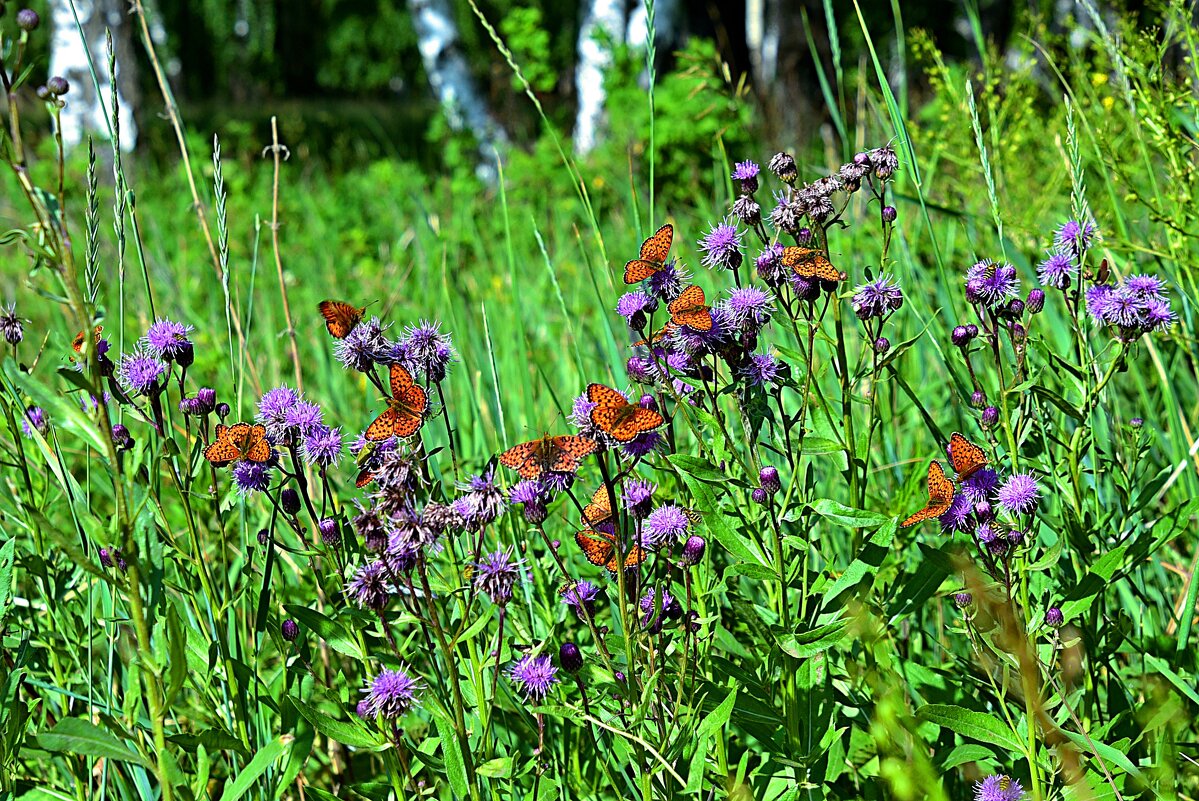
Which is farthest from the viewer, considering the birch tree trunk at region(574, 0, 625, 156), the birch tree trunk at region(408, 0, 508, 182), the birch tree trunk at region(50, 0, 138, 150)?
the birch tree trunk at region(408, 0, 508, 182)

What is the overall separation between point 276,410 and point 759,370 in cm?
56

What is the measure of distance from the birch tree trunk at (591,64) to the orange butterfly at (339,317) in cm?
634

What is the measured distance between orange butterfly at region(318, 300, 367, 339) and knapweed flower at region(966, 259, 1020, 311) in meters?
0.74

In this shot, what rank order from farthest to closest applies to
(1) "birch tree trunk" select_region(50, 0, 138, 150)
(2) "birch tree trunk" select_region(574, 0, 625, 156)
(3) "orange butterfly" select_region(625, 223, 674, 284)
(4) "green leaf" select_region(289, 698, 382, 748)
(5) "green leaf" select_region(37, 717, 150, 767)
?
(1) "birch tree trunk" select_region(50, 0, 138, 150) → (2) "birch tree trunk" select_region(574, 0, 625, 156) → (3) "orange butterfly" select_region(625, 223, 674, 284) → (4) "green leaf" select_region(289, 698, 382, 748) → (5) "green leaf" select_region(37, 717, 150, 767)

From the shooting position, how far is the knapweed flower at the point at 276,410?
121 centimetres

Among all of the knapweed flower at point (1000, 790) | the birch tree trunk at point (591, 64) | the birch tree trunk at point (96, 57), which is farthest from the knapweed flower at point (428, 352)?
the birch tree trunk at point (96, 57)

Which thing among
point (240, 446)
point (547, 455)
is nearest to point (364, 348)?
point (240, 446)

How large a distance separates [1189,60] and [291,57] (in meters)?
31.7

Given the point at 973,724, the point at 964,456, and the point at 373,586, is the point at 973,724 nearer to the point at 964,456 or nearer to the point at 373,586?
the point at 964,456

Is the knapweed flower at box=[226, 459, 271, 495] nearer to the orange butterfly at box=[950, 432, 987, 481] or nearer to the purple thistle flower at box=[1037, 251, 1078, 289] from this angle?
the orange butterfly at box=[950, 432, 987, 481]

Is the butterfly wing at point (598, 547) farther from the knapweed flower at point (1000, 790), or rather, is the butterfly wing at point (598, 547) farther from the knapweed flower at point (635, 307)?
the knapweed flower at point (1000, 790)

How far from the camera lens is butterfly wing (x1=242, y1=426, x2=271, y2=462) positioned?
1.17 meters

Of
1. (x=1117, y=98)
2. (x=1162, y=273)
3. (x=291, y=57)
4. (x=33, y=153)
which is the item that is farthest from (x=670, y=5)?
(x=291, y=57)

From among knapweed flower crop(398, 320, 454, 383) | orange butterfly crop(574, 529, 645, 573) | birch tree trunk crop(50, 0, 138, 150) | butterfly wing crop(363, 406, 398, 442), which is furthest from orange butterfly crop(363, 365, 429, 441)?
birch tree trunk crop(50, 0, 138, 150)
